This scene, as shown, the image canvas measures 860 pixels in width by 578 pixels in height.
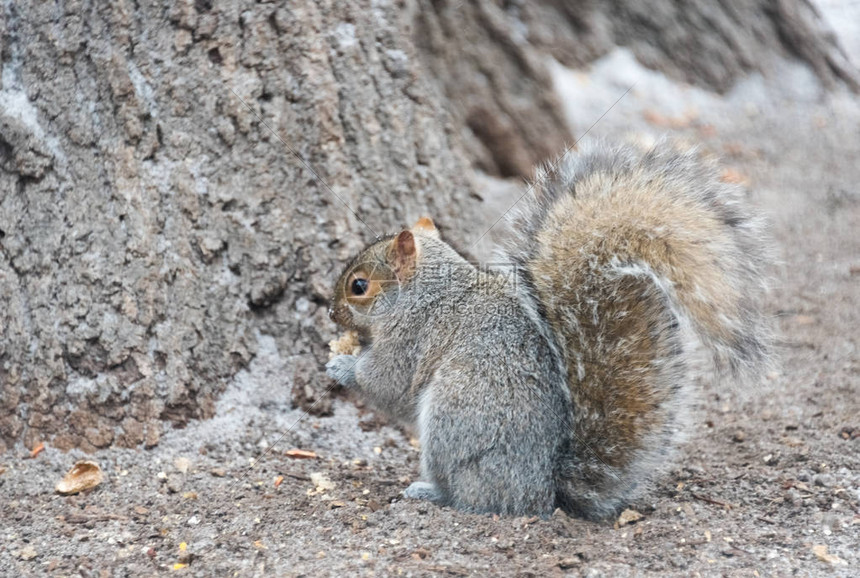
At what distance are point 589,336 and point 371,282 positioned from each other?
578 mm

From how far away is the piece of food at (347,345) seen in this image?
2.10m

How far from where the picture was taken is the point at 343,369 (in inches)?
80.5

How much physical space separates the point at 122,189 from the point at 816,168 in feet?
12.1

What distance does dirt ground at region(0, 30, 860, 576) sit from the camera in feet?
5.09

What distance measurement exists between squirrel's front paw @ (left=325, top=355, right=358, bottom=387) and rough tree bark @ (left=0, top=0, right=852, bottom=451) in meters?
0.14

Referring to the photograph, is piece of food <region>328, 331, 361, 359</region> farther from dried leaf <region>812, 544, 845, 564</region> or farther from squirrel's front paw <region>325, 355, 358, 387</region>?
dried leaf <region>812, 544, 845, 564</region>

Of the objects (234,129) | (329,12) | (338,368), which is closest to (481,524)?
(338,368)

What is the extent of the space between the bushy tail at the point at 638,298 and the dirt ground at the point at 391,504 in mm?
185

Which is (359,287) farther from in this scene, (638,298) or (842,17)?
(842,17)

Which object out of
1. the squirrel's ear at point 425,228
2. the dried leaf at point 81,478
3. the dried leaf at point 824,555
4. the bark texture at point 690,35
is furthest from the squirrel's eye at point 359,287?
the bark texture at point 690,35

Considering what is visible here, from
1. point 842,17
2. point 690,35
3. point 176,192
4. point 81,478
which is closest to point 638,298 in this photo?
point 176,192

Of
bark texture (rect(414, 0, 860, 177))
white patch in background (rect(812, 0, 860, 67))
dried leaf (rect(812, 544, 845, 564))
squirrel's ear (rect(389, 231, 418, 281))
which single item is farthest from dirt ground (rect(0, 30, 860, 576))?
white patch in background (rect(812, 0, 860, 67))

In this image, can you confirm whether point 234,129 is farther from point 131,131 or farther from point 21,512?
point 21,512

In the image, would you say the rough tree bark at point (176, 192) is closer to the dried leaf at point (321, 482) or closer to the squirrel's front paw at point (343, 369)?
the squirrel's front paw at point (343, 369)
